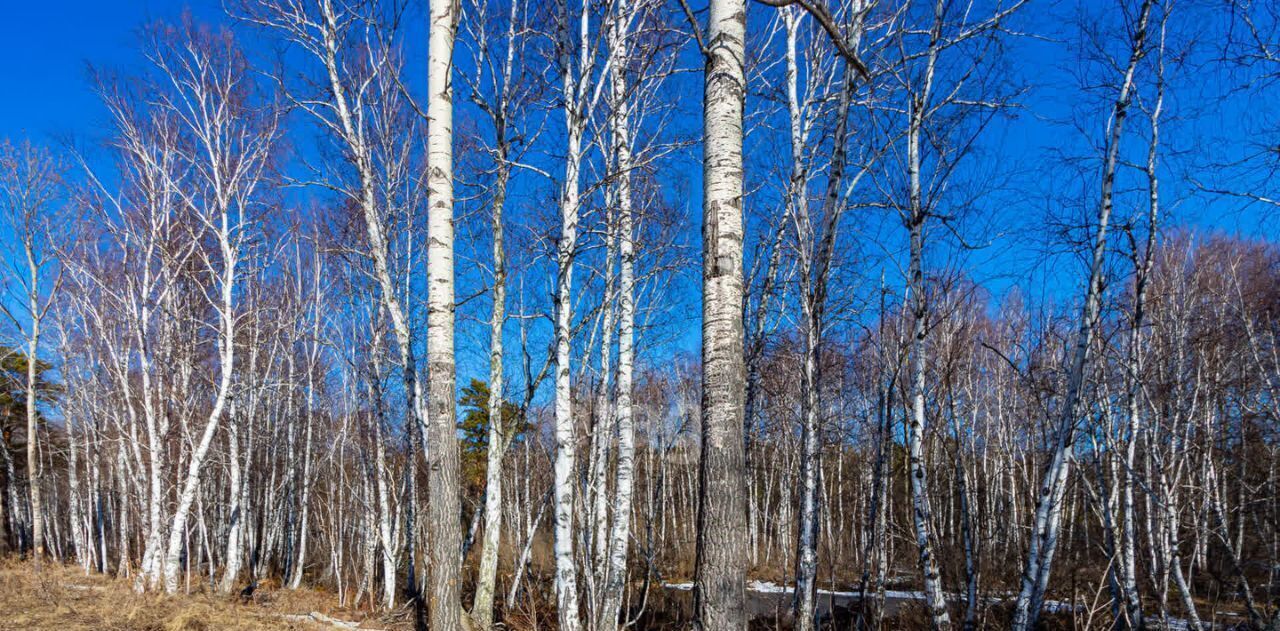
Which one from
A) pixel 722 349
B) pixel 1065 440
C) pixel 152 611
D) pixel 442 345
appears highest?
pixel 442 345

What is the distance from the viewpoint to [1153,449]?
7.61 meters

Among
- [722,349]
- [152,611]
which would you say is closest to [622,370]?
[722,349]

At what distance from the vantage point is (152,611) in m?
8.04

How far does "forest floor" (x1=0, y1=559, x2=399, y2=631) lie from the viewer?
743 cm

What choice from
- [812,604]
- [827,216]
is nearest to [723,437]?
[827,216]

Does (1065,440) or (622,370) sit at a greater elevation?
(622,370)

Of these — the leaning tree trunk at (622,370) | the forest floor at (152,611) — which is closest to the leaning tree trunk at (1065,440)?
the leaning tree trunk at (622,370)

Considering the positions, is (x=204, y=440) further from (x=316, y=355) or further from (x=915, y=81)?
(x=915, y=81)

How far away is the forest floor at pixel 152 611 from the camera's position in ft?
24.4

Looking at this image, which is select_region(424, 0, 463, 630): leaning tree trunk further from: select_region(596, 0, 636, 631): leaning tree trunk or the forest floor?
the forest floor

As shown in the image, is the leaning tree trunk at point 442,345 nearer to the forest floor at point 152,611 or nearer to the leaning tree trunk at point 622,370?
the leaning tree trunk at point 622,370

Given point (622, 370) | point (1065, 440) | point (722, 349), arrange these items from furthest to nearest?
point (622, 370), point (1065, 440), point (722, 349)

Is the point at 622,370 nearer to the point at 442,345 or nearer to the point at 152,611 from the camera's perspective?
the point at 442,345

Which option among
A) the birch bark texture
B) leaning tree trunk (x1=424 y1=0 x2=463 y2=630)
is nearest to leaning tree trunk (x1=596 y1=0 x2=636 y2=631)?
leaning tree trunk (x1=424 y1=0 x2=463 y2=630)
